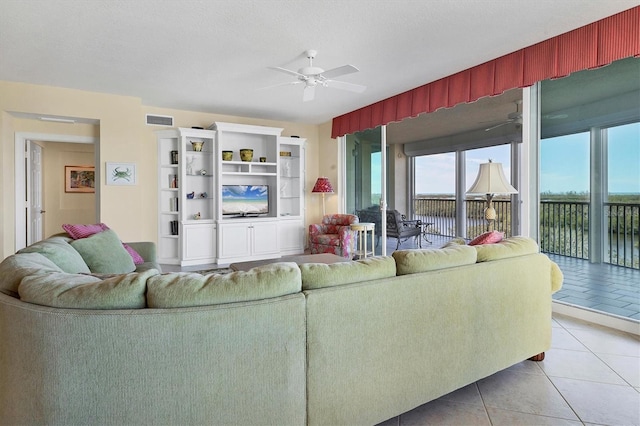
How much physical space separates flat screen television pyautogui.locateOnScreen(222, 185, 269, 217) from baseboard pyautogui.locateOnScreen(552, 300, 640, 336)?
4624 mm

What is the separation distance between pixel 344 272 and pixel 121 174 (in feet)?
15.5

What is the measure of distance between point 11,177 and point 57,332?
527cm

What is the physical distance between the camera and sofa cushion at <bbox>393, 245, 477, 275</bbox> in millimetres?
1740

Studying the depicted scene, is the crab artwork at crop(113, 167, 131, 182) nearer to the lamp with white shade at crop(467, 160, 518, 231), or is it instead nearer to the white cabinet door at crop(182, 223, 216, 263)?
the white cabinet door at crop(182, 223, 216, 263)

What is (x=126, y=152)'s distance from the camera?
5109 mm

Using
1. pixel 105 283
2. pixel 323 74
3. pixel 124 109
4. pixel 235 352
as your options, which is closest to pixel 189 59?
pixel 323 74

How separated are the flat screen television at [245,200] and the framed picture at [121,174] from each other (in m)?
1.41

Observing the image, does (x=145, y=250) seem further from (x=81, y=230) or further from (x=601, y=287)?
(x=601, y=287)

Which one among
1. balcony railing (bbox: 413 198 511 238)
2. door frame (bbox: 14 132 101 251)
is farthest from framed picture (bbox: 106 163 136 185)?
balcony railing (bbox: 413 198 511 238)

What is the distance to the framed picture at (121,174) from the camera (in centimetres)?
501

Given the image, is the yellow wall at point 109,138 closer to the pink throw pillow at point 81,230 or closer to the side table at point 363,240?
the pink throw pillow at point 81,230

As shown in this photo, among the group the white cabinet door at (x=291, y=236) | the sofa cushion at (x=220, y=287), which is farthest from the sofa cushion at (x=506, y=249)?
the white cabinet door at (x=291, y=236)

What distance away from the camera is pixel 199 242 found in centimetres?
567

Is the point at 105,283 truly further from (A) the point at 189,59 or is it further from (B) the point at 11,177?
(B) the point at 11,177
